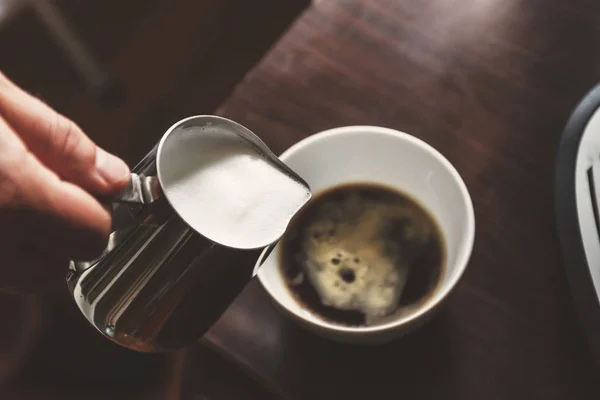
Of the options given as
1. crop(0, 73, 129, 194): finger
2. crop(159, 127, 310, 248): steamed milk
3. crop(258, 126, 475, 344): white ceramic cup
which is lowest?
crop(258, 126, 475, 344): white ceramic cup

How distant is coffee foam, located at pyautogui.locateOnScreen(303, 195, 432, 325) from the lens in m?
0.46

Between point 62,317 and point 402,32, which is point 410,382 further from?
point 62,317

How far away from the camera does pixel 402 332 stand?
1.35 ft

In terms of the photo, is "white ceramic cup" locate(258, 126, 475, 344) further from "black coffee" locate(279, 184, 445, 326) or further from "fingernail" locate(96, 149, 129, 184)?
"fingernail" locate(96, 149, 129, 184)

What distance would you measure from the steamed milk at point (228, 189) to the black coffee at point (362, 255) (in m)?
0.15

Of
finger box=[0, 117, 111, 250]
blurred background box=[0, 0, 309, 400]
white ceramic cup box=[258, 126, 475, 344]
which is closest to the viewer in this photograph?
finger box=[0, 117, 111, 250]

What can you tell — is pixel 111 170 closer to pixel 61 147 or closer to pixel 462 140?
pixel 61 147

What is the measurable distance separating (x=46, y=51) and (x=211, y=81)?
0.36 metres

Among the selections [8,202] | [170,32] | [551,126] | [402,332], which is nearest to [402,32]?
[551,126]

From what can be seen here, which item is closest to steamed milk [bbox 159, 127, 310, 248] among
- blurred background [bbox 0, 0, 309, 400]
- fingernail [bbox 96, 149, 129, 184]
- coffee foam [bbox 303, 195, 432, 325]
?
fingernail [bbox 96, 149, 129, 184]

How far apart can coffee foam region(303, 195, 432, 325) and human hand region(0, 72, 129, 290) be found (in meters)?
0.21

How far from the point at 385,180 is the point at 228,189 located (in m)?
0.21

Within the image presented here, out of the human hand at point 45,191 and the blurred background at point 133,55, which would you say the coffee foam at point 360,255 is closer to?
the human hand at point 45,191

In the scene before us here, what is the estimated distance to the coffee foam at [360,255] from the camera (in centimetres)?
46
